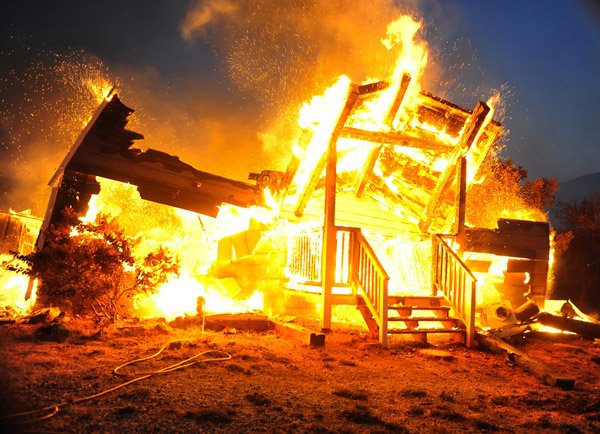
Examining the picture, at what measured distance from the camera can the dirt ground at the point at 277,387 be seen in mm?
4137

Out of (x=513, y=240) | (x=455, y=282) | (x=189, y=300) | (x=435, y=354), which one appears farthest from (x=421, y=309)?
(x=189, y=300)

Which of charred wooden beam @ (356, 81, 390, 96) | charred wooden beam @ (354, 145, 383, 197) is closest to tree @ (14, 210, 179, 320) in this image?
charred wooden beam @ (356, 81, 390, 96)

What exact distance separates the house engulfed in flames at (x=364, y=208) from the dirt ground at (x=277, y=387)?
5.27 feet

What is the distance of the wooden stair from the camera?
360 inches

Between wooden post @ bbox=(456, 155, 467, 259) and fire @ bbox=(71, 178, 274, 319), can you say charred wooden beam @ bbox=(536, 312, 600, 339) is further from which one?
fire @ bbox=(71, 178, 274, 319)

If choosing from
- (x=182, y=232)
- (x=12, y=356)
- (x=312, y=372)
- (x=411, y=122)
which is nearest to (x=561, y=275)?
(x=411, y=122)

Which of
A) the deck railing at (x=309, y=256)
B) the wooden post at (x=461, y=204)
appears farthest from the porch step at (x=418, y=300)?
the deck railing at (x=309, y=256)

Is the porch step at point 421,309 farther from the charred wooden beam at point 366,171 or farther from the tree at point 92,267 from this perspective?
the tree at point 92,267

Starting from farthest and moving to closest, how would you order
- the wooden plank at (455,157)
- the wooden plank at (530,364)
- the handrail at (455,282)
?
the wooden plank at (455,157)
the handrail at (455,282)
the wooden plank at (530,364)

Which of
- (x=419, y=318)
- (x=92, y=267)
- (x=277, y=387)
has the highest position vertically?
(x=92, y=267)

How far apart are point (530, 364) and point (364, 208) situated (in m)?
Answer: 6.99

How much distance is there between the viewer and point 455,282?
9.57 metres

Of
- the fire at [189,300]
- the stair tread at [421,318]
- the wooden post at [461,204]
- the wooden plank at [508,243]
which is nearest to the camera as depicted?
the stair tread at [421,318]

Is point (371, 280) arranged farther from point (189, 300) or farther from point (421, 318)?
point (189, 300)
